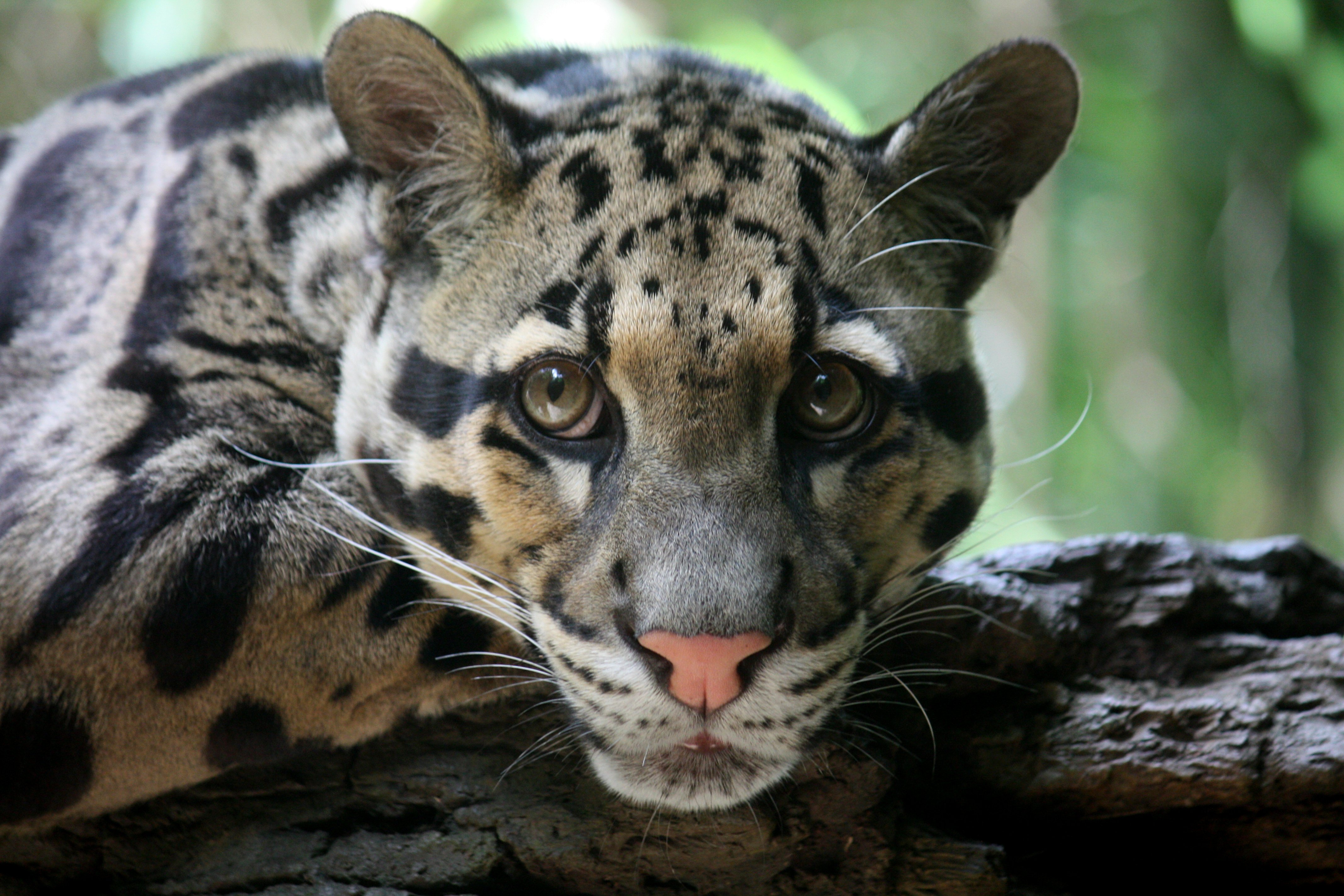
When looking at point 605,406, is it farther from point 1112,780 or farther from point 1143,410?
point 1143,410

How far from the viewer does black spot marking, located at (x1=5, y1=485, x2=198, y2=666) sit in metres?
3.12

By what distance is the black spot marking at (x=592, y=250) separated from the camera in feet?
10.6

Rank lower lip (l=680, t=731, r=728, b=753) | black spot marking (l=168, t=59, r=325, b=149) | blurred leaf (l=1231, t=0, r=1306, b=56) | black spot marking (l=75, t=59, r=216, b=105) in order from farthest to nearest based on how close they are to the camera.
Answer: blurred leaf (l=1231, t=0, r=1306, b=56) < black spot marking (l=75, t=59, r=216, b=105) < black spot marking (l=168, t=59, r=325, b=149) < lower lip (l=680, t=731, r=728, b=753)

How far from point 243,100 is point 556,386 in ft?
7.07

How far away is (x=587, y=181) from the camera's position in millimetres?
3408

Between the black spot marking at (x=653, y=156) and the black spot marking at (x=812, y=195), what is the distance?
0.38m

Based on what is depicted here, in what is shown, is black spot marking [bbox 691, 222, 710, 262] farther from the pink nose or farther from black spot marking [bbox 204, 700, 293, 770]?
black spot marking [bbox 204, 700, 293, 770]

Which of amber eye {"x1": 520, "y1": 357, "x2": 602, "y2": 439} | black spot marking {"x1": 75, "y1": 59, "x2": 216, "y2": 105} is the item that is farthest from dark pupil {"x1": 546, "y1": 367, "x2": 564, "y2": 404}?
black spot marking {"x1": 75, "y1": 59, "x2": 216, "y2": 105}

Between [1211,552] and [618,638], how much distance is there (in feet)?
7.67

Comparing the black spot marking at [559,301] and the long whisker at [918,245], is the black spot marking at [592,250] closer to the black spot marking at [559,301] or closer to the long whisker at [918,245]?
the black spot marking at [559,301]

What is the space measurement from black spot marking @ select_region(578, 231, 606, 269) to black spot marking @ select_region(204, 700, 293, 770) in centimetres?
155

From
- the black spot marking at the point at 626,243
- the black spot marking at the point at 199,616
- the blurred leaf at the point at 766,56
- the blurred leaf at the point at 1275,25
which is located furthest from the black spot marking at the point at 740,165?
the blurred leaf at the point at 1275,25

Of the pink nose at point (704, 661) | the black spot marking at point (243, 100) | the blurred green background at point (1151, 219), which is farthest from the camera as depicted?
the blurred green background at point (1151, 219)

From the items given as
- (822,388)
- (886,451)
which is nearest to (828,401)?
(822,388)
